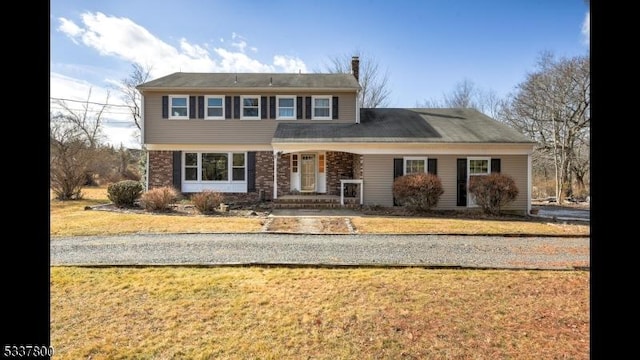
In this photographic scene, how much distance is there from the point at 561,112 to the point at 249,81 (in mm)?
21322

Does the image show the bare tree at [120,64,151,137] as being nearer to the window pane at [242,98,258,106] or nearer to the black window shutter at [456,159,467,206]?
the window pane at [242,98,258,106]

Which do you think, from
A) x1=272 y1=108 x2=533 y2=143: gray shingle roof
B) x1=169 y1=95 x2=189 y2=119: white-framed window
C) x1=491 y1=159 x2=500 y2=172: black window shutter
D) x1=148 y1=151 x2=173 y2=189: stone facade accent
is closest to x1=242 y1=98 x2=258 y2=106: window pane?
x1=272 y1=108 x2=533 y2=143: gray shingle roof

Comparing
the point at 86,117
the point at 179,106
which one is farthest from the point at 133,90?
the point at 179,106

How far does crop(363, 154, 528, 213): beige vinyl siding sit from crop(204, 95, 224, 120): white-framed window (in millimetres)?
7784

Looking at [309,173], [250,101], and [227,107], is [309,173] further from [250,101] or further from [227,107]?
[227,107]

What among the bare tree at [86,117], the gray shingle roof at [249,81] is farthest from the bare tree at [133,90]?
the gray shingle roof at [249,81]

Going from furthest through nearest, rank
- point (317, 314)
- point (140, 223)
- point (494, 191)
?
point (494, 191) < point (140, 223) < point (317, 314)

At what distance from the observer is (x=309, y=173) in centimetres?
1709

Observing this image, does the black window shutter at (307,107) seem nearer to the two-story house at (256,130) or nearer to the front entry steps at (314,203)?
the two-story house at (256,130)

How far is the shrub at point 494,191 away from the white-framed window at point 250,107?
10.9 meters

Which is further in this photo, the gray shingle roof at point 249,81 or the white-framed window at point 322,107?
the white-framed window at point 322,107

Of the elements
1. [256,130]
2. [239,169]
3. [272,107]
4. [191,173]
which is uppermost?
[272,107]

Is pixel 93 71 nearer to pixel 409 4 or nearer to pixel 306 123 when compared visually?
pixel 306 123

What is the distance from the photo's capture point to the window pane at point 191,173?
1670cm
